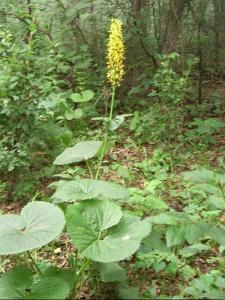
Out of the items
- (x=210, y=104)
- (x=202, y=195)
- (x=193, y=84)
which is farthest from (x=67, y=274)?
(x=193, y=84)

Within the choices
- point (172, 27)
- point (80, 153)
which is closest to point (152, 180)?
point (80, 153)

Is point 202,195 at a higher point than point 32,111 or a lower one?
lower

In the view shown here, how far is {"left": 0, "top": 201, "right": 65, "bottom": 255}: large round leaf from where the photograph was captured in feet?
7.47

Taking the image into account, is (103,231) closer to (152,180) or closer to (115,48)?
(115,48)

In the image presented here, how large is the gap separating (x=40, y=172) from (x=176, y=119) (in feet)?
6.06

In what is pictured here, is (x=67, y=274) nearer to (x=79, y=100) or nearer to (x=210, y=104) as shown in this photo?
(x=79, y=100)

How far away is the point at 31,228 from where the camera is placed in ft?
7.97

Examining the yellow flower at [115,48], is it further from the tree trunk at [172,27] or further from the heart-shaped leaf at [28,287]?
the tree trunk at [172,27]

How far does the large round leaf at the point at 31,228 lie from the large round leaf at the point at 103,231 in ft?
0.29

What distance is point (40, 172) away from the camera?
4.31 m

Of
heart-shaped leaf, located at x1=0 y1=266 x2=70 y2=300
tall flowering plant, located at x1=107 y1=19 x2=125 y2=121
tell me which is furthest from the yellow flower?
heart-shaped leaf, located at x1=0 y1=266 x2=70 y2=300

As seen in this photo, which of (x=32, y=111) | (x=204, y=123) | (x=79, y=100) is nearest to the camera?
(x=32, y=111)

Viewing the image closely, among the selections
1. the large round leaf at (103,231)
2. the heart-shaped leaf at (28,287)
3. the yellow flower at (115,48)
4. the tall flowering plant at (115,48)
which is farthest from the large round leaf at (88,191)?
the yellow flower at (115,48)

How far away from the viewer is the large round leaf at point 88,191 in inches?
103
